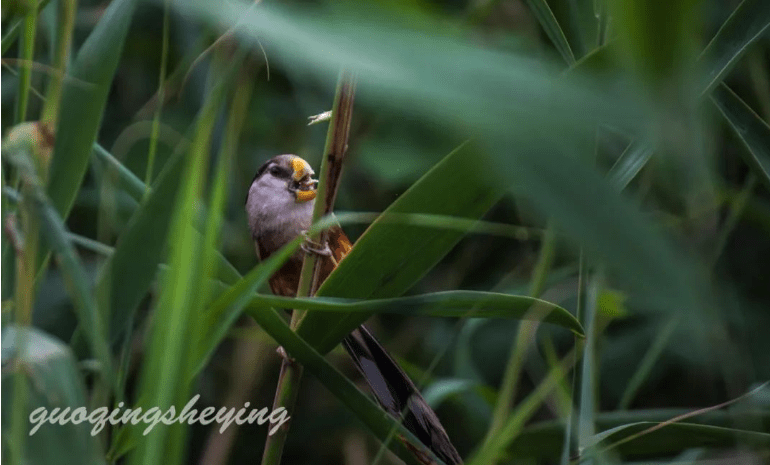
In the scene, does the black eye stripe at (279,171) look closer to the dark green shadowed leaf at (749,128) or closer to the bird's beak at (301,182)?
the bird's beak at (301,182)

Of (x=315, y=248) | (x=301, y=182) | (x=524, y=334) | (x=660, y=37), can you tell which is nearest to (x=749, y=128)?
(x=524, y=334)

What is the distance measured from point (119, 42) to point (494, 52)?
0.37 metres

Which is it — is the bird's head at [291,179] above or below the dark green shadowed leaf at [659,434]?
above

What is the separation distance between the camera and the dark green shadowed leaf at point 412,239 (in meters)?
0.63

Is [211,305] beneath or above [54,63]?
beneath

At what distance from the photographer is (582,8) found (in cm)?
80

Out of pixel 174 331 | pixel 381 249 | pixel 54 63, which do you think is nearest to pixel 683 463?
pixel 381 249

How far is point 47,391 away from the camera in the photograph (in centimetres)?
51

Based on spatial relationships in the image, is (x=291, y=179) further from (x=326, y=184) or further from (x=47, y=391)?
(x=47, y=391)

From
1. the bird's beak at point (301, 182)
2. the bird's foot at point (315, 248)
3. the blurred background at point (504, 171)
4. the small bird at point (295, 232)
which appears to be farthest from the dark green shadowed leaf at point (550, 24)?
the bird's beak at point (301, 182)

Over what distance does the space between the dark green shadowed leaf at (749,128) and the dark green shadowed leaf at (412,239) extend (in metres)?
0.24

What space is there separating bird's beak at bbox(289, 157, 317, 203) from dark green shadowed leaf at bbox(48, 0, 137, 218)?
0.54 m

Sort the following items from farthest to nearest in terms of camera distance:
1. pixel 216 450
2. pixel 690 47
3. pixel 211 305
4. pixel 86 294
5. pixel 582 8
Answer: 1. pixel 216 450
2. pixel 582 8
3. pixel 211 305
4. pixel 86 294
5. pixel 690 47

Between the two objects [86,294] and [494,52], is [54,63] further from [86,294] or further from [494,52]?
[494,52]
